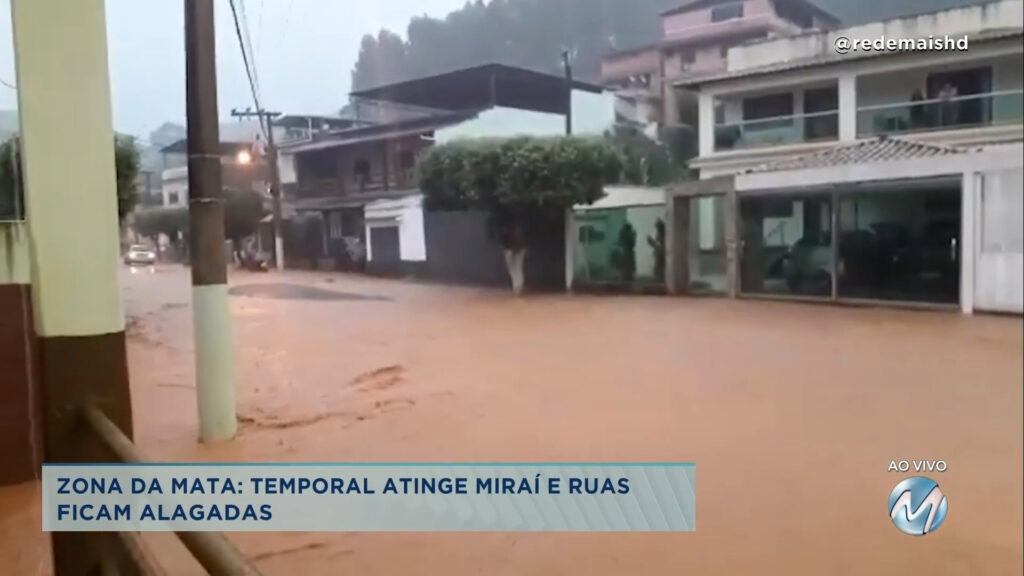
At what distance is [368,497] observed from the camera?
1.70m

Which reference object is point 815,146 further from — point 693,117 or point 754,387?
point 754,387

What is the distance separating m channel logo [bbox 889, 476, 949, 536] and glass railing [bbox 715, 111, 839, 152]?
1.75 ft

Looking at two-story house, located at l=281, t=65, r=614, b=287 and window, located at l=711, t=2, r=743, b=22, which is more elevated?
window, located at l=711, t=2, r=743, b=22

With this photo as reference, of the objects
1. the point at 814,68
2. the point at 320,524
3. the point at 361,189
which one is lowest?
the point at 320,524

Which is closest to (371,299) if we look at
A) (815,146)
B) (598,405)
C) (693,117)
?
(598,405)

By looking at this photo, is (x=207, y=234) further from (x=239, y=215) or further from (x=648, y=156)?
(x=648, y=156)

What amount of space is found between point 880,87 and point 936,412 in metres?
0.47

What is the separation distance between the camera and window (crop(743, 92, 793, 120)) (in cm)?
140

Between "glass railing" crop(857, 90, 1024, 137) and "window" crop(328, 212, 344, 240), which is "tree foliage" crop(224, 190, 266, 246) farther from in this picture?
"glass railing" crop(857, 90, 1024, 137)

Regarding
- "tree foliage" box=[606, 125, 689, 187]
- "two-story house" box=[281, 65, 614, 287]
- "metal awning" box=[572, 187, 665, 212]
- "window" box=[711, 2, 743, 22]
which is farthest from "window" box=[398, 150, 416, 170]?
"window" box=[711, 2, 743, 22]

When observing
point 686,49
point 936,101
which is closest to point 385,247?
point 686,49

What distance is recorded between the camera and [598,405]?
1616 millimetres

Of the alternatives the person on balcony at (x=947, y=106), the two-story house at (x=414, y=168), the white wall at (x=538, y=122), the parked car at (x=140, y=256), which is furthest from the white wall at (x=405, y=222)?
the person on balcony at (x=947, y=106)

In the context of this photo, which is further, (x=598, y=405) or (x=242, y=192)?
(x=242, y=192)
